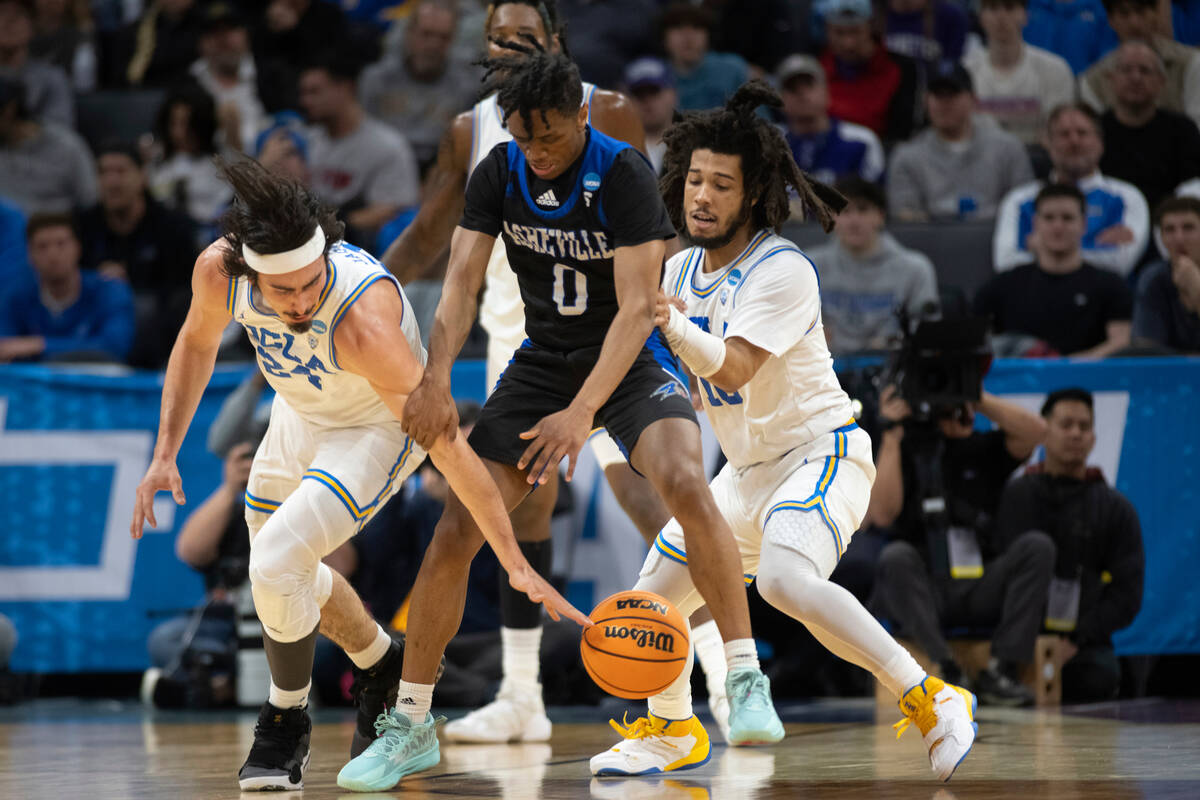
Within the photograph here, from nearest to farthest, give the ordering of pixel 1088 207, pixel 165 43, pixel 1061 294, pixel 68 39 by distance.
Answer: pixel 1061 294, pixel 1088 207, pixel 68 39, pixel 165 43

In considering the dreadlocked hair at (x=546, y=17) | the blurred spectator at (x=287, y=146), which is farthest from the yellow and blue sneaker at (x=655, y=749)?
the blurred spectator at (x=287, y=146)

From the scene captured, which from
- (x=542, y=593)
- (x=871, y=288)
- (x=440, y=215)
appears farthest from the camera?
(x=871, y=288)

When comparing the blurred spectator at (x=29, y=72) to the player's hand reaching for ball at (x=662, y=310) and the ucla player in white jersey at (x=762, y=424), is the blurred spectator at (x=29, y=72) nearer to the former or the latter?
the ucla player in white jersey at (x=762, y=424)

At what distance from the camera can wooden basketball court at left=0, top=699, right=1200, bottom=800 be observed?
13.3ft

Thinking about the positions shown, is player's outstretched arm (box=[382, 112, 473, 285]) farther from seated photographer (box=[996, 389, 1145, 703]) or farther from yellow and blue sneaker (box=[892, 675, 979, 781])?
seated photographer (box=[996, 389, 1145, 703])

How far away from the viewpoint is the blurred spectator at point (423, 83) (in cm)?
1037

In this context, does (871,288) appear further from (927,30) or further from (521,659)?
(521,659)

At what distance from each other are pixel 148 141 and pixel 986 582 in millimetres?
7104

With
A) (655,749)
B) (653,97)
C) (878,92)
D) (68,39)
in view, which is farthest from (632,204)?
(68,39)

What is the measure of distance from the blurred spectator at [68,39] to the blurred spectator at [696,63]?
195 inches

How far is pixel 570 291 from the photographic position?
4684mm

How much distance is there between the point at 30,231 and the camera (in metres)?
8.76

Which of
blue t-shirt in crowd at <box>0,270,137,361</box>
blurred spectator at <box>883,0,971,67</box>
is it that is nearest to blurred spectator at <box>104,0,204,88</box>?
blue t-shirt in crowd at <box>0,270,137,361</box>

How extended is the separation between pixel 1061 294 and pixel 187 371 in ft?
18.0
